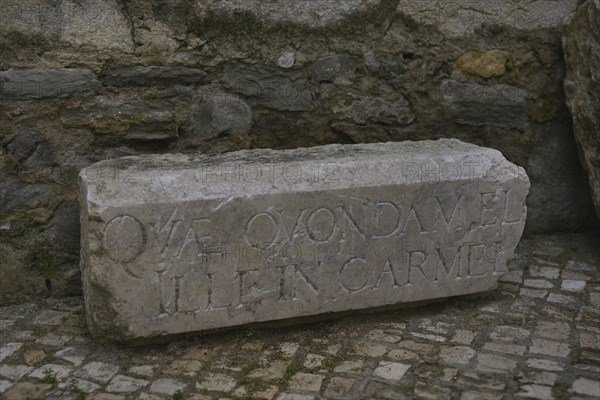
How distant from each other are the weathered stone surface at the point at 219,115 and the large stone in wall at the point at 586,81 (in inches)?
65.6

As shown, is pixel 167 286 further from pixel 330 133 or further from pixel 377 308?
pixel 330 133

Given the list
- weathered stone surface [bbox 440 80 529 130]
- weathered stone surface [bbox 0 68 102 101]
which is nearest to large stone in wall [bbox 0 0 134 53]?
weathered stone surface [bbox 0 68 102 101]

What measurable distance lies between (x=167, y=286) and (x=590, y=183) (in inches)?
91.1

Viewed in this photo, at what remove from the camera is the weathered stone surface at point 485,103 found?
13.9 ft

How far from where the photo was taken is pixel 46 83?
141 inches

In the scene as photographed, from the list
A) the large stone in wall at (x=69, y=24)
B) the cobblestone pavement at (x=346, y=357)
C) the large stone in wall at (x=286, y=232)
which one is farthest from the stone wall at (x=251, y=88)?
the cobblestone pavement at (x=346, y=357)

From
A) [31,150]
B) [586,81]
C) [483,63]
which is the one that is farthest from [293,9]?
[586,81]

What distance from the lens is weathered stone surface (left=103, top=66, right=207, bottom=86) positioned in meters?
3.68

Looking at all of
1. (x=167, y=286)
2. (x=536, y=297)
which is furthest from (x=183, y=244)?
(x=536, y=297)

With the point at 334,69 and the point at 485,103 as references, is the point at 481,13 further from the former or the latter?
the point at 334,69

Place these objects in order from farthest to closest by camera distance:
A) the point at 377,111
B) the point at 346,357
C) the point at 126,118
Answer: the point at 377,111
the point at 126,118
the point at 346,357

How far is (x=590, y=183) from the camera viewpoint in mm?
4246

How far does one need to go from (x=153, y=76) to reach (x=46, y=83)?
47 centimetres

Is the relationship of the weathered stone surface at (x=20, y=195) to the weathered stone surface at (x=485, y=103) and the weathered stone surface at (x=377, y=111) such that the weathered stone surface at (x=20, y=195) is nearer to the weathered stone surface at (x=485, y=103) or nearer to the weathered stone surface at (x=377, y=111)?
the weathered stone surface at (x=377, y=111)
